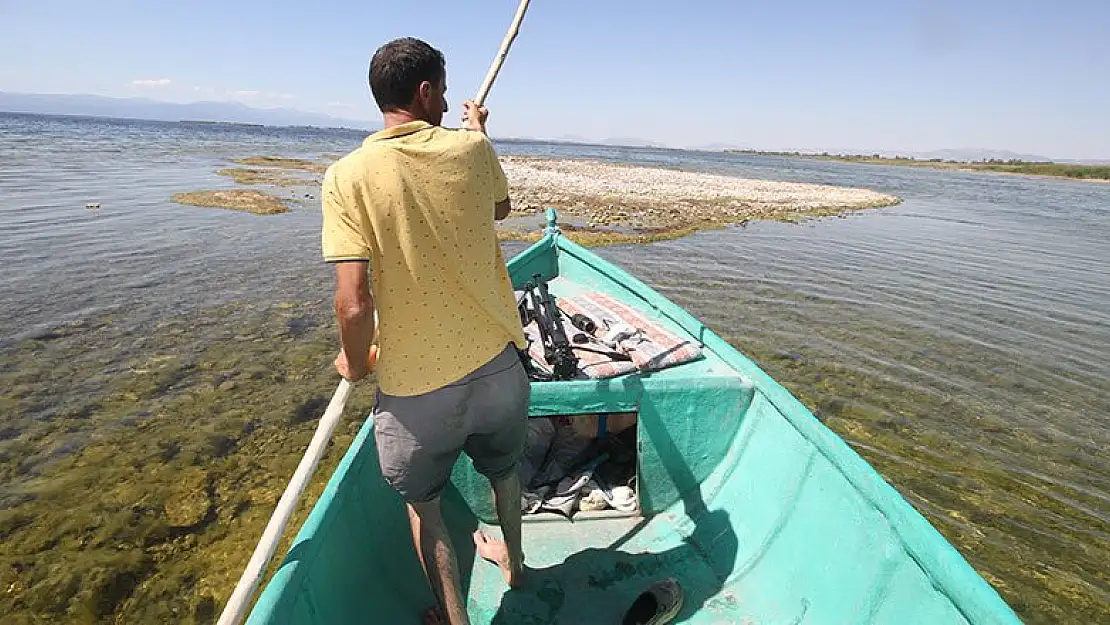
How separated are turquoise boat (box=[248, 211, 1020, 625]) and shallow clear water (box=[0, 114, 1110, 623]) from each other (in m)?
2.74

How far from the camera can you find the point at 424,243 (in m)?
2.10

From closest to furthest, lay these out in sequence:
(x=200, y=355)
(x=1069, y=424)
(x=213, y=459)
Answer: (x=213, y=459)
(x=1069, y=424)
(x=200, y=355)

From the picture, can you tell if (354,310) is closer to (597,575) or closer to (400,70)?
(400,70)

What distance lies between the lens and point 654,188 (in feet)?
112

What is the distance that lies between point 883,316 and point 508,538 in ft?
35.6

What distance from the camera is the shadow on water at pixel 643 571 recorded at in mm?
3369

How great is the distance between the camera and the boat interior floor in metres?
3.35

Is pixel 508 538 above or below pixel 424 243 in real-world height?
below

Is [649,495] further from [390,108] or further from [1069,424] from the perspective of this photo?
[1069,424]

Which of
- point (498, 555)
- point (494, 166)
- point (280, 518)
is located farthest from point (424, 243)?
point (498, 555)

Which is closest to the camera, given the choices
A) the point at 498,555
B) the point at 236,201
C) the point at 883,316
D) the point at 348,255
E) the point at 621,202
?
the point at 348,255

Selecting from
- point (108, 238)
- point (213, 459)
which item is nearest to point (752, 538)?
point (213, 459)

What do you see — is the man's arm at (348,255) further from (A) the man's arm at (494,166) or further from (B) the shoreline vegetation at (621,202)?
(B) the shoreline vegetation at (621,202)

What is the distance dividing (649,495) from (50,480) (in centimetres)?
559
